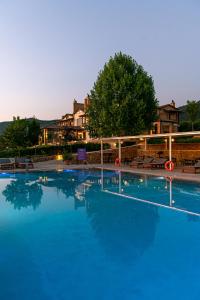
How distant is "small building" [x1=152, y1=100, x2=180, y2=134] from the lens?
47.2 meters

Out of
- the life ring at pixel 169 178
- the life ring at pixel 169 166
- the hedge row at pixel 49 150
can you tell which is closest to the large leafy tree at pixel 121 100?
the hedge row at pixel 49 150

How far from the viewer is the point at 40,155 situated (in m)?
35.3

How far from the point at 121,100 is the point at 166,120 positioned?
2163 centimetres

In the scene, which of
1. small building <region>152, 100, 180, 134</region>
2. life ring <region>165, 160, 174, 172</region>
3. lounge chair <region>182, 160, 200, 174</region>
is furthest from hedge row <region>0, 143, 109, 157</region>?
lounge chair <region>182, 160, 200, 174</region>

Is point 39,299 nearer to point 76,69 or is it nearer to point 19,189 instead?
point 19,189

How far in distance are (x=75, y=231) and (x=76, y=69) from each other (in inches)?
1133

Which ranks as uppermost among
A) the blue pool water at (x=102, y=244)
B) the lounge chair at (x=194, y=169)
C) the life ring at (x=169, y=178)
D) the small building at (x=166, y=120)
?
the small building at (x=166, y=120)

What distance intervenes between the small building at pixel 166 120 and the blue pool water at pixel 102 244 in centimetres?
3285

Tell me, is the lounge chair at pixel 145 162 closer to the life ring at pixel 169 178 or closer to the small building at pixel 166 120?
the life ring at pixel 169 178

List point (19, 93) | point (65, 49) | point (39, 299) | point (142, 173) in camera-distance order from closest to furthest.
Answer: point (39, 299), point (142, 173), point (65, 49), point (19, 93)

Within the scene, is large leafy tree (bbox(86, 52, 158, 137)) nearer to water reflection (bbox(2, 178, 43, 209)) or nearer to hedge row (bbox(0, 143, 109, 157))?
hedge row (bbox(0, 143, 109, 157))

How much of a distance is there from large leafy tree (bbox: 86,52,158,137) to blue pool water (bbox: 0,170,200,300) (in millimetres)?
14667

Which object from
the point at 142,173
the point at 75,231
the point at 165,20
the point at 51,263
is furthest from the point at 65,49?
the point at 51,263

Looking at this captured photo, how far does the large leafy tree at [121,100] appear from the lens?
2881 centimetres
